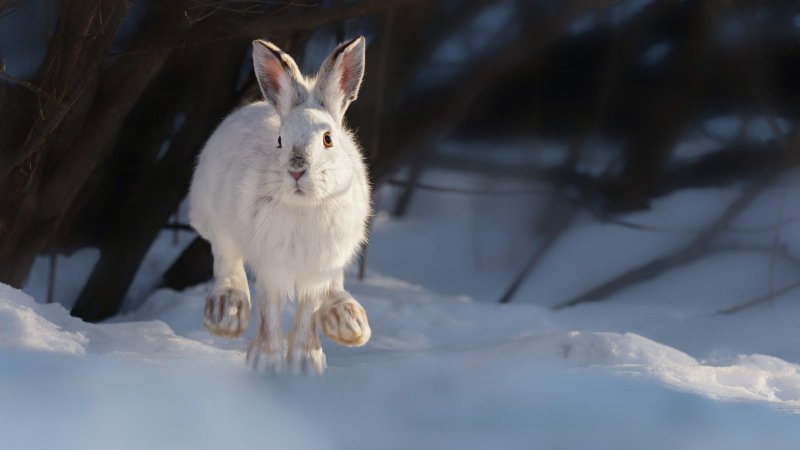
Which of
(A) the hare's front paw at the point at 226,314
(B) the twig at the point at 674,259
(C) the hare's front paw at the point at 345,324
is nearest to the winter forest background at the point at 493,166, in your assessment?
(B) the twig at the point at 674,259

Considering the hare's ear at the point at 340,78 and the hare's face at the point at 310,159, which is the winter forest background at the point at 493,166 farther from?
the hare's face at the point at 310,159

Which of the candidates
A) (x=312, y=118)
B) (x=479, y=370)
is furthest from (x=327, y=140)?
(x=479, y=370)

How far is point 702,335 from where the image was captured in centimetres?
515

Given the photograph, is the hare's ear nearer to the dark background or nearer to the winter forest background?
the winter forest background

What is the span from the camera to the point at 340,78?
3.11 meters

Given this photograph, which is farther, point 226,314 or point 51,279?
point 51,279

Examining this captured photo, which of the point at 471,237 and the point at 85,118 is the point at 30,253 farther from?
the point at 471,237

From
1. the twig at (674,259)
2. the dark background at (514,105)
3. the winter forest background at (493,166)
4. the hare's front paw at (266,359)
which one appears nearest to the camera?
the hare's front paw at (266,359)

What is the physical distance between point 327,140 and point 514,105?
2626 millimetres

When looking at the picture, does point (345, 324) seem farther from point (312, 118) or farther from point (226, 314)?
point (312, 118)

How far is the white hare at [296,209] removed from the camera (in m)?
2.96

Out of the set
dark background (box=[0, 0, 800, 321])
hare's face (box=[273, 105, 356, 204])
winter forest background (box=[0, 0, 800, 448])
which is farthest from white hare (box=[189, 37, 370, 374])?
dark background (box=[0, 0, 800, 321])

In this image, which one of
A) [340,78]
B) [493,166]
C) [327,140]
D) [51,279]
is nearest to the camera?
[327,140]

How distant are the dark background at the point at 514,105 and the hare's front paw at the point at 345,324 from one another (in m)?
2.26
